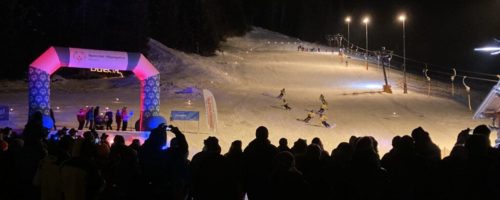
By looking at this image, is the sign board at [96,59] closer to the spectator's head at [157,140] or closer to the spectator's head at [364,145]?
the spectator's head at [157,140]

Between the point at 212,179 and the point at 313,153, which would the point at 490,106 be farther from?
the point at 212,179

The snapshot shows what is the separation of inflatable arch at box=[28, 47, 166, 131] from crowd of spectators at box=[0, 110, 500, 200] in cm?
1437

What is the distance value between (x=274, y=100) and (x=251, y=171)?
2773 centimetres

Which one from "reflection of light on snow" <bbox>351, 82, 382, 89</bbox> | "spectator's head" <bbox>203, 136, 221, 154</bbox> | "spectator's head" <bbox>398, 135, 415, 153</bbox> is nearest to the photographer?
"spectator's head" <bbox>398, 135, 415, 153</bbox>

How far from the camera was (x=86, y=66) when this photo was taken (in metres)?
22.9

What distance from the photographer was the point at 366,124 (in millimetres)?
28594

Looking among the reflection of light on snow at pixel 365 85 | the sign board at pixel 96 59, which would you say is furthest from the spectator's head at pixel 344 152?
the reflection of light on snow at pixel 365 85

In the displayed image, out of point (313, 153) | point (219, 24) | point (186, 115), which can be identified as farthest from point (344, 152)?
point (219, 24)

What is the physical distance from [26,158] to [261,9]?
11887 centimetres

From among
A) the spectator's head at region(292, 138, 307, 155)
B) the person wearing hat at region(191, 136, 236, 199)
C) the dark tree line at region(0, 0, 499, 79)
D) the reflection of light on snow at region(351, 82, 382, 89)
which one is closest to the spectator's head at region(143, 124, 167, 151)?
the person wearing hat at region(191, 136, 236, 199)

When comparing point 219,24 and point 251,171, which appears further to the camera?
point 219,24

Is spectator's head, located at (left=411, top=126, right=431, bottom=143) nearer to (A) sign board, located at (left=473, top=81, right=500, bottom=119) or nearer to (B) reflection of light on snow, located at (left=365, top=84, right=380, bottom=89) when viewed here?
(A) sign board, located at (left=473, top=81, right=500, bottom=119)

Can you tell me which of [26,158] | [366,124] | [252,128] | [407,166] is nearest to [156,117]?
[252,128]

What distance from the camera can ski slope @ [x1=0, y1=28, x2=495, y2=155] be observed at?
26281mm
